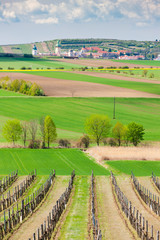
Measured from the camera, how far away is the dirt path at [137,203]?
38.3 m

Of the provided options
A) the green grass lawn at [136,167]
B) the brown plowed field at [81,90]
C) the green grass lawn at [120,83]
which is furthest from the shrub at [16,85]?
the green grass lawn at [136,167]

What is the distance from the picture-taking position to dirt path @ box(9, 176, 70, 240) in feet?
112

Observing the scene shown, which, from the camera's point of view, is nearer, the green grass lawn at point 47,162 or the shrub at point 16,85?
the green grass lawn at point 47,162

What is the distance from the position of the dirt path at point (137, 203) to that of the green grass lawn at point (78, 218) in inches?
167

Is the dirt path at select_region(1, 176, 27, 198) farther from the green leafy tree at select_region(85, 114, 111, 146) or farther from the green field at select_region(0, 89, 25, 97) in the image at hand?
the green field at select_region(0, 89, 25, 97)

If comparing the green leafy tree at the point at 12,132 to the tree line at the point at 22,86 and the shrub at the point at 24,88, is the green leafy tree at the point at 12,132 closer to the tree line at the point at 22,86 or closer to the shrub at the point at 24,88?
the tree line at the point at 22,86

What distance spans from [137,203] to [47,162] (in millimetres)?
31230

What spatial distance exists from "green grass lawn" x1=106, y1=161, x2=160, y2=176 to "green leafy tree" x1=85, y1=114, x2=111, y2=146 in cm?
2072

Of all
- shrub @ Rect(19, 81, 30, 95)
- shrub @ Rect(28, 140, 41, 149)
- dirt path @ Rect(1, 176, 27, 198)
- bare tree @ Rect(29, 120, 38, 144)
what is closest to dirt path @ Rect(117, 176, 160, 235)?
dirt path @ Rect(1, 176, 27, 198)

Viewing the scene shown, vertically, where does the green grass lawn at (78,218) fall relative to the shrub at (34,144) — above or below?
below

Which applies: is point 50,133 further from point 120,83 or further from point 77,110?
point 120,83

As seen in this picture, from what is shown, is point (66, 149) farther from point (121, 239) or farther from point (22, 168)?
point (121, 239)

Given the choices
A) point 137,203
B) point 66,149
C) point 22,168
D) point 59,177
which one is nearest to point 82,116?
point 66,149

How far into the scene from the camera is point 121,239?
108 ft
